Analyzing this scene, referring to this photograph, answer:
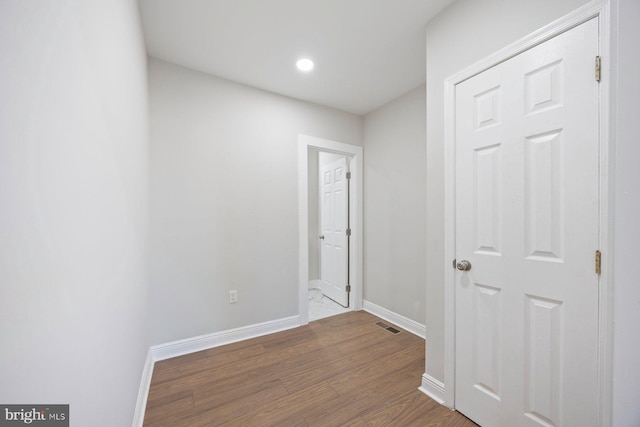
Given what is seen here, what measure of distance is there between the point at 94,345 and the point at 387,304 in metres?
2.77

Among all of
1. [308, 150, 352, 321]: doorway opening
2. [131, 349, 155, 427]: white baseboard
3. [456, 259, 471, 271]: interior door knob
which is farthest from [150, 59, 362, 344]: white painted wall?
[456, 259, 471, 271]: interior door knob

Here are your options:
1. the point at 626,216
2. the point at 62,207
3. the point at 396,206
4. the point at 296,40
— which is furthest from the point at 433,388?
the point at 296,40

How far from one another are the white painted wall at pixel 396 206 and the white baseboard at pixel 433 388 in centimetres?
85

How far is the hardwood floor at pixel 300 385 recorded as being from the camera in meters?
1.52

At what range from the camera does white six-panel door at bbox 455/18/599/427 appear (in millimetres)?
1082

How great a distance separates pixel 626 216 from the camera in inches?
39.1

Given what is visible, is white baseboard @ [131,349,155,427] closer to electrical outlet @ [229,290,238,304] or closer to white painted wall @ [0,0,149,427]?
white painted wall @ [0,0,149,427]

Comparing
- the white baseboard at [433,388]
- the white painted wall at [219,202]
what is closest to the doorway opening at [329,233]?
the white painted wall at [219,202]

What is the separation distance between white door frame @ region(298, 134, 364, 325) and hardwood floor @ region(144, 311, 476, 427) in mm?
617

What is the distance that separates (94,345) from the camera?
0.76m

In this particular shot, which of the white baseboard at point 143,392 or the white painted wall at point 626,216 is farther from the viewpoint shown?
the white baseboard at point 143,392

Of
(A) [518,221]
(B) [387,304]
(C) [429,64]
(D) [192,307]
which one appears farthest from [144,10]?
(B) [387,304]

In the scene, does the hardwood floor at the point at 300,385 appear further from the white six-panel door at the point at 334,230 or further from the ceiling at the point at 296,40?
the ceiling at the point at 296,40

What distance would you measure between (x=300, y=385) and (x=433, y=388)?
948mm
